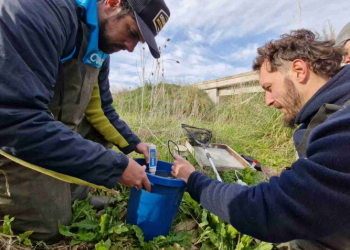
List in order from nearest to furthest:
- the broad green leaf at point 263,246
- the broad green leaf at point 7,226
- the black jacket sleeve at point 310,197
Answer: the black jacket sleeve at point 310,197, the broad green leaf at point 7,226, the broad green leaf at point 263,246

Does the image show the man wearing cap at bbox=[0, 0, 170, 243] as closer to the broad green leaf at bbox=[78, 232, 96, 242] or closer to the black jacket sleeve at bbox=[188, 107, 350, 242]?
the broad green leaf at bbox=[78, 232, 96, 242]

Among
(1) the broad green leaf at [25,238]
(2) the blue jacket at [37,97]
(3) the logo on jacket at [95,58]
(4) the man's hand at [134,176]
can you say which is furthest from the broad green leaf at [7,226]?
(3) the logo on jacket at [95,58]

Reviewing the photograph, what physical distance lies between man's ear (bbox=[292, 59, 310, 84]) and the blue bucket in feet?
3.41

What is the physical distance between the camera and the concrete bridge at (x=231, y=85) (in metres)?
5.99

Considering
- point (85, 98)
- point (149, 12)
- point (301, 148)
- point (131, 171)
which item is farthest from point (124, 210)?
point (149, 12)

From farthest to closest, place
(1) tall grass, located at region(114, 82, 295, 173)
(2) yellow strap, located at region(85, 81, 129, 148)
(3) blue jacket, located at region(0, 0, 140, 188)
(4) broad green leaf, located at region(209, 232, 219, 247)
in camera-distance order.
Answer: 1. (1) tall grass, located at region(114, 82, 295, 173)
2. (2) yellow strap, located at region(85, 81, 129, 148)
3. (4) broad green leaf, located at region(209, 232, 219, 247)
4. (3) blue jacket, located at region(0, 0, 140, 188)

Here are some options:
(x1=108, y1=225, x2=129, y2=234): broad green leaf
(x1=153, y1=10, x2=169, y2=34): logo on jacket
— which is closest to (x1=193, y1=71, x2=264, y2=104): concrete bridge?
(x1=153, y1=10, x2=169, y2=34): logo on jacket

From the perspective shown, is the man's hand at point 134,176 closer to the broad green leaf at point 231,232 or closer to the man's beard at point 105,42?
the broad green leaf at point 231,232

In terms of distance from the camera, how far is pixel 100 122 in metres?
2.17

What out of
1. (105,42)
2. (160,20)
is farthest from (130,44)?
(160,20)

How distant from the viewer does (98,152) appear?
1.22 metres

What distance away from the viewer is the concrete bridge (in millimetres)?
5994

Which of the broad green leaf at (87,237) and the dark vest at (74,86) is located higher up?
the dark vest at (74,86)

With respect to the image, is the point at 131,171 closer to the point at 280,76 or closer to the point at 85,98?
the point at 85,98
